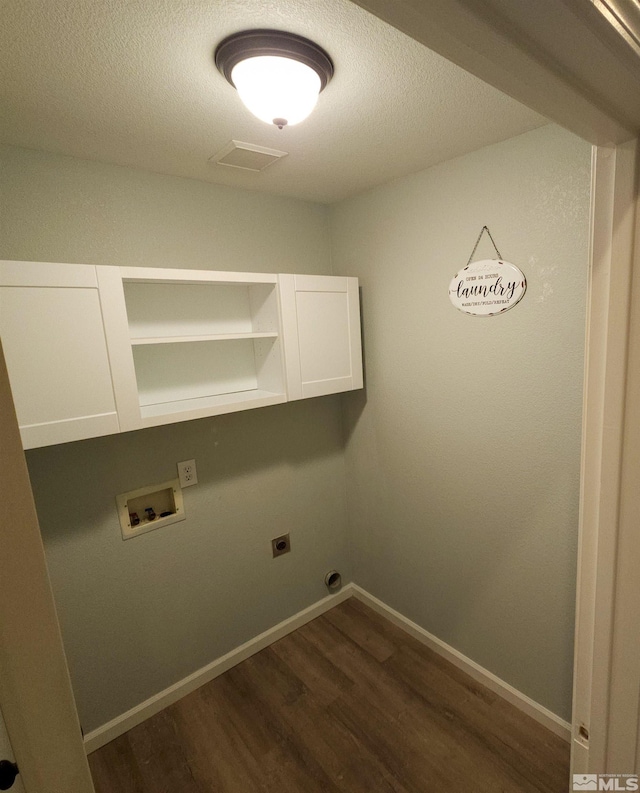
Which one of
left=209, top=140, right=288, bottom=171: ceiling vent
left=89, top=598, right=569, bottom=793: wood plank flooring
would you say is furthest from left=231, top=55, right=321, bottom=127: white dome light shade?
left=89, top=598, right=569, bottom=793: wood plank flooring

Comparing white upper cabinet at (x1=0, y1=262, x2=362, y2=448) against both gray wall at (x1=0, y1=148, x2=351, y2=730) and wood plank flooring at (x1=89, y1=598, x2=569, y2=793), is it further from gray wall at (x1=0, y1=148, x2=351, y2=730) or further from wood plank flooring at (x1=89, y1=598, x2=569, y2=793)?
wood plank flooring at (x1=89, y1=598, x2=569, y2=793)

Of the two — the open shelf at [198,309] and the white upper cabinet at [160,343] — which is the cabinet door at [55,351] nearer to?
the white upper cabinet at [160,343]

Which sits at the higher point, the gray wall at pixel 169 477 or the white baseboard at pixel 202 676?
the gray wall at pixel 169 477

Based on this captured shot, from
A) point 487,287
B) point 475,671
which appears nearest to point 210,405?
point 487,287

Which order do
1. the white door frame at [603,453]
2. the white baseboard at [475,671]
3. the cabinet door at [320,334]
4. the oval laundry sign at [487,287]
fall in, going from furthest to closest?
1. the cabinet door at [320,334]
2. the white baseboard at [475,671]
3. the oval laundry sign at [487,287]
4. the white door frame at [603,453]

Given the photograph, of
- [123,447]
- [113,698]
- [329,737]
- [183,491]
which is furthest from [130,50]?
[329,737]

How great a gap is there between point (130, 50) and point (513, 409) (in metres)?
1.68

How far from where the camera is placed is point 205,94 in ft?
3.63

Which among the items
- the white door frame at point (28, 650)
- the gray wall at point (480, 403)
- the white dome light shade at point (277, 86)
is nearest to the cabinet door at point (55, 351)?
the white dome light shade at point (277, 86)

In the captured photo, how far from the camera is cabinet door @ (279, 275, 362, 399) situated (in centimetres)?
182

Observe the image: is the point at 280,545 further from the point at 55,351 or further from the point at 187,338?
the point at 55,351

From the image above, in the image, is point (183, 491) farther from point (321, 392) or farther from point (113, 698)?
point (113, 698)

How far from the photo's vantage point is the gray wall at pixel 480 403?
→ 1441 millimetres
